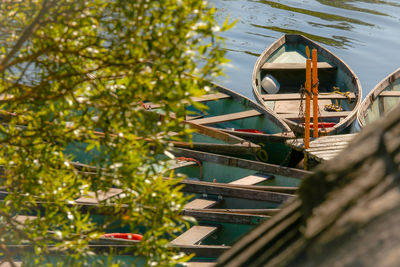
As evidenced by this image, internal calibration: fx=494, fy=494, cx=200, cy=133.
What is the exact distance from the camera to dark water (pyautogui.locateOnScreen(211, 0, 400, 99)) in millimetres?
23766

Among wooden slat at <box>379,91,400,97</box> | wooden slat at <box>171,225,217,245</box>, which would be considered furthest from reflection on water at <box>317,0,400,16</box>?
wooden slat at <box>171,225,217,245</box>

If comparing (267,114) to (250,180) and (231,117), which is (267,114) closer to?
(231,117)

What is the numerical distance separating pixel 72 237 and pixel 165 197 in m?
0.72

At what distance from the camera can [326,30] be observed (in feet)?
93.6

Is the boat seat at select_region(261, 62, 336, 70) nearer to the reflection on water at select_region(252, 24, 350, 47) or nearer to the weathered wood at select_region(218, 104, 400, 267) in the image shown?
the reflection on water at select_region(252, 24, 350, 47)

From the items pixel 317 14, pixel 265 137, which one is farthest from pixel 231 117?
pixel 317 14

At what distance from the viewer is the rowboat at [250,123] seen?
10.7 metres

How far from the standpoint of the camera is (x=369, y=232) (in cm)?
135

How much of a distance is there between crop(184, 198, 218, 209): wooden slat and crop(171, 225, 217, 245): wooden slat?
568mm

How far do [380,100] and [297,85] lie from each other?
275 centimetres

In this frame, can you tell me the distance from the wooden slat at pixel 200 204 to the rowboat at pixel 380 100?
5629 millimetres

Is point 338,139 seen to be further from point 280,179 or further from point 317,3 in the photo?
point 317,3

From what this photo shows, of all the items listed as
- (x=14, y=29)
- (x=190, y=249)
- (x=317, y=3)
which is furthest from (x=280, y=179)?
(x=317, y=3)

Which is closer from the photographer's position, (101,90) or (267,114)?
(101,90)
